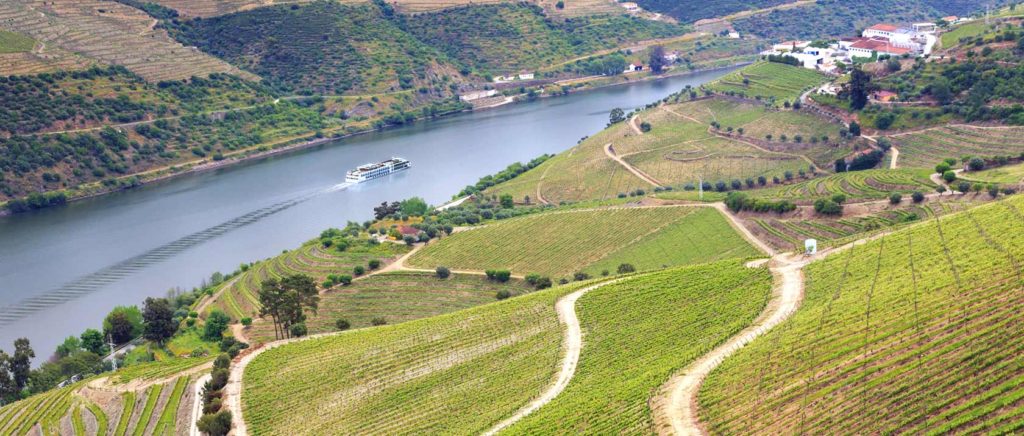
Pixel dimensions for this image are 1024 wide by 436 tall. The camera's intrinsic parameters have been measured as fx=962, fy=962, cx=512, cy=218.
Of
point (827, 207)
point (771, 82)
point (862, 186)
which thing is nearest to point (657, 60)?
point (771, 82)

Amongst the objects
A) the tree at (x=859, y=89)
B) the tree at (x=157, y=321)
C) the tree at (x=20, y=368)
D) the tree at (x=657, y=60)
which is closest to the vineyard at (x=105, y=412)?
the tree at (x=20, y=368)

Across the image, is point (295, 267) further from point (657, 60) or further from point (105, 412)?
point (657, 60)

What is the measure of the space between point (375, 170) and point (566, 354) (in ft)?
187

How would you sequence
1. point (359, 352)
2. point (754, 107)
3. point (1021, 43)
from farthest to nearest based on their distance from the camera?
point (754, 107), point (1021, 43), point (359, 352)

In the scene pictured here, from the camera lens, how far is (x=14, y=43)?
105688 millimetres

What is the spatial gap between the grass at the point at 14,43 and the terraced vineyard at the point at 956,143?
89.7 meters

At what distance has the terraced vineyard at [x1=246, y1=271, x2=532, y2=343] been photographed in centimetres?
5400

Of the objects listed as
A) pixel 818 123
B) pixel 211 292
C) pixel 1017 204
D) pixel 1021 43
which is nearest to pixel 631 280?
pixel 1017 204

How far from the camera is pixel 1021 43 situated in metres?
75.4

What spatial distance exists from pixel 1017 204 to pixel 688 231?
22887mm

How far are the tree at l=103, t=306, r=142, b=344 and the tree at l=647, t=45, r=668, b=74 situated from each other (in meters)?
96.6

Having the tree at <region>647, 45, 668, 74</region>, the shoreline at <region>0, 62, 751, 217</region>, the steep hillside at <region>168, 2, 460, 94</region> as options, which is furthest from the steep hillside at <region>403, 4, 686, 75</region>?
the shoreline at <region>0, 62, 751, 217</region>

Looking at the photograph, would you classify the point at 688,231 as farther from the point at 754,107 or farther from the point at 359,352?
the point at 754,107

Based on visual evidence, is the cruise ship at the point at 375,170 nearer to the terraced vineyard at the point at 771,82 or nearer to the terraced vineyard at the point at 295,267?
the terraced vineyard at the point at 295,267
